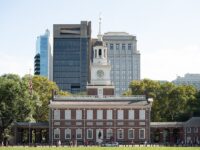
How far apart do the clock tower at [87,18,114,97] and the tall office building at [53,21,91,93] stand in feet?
254

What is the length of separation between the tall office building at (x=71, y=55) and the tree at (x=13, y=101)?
9057 cm

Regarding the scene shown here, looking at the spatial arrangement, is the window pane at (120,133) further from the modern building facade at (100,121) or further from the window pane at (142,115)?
the window pane at (142,115)

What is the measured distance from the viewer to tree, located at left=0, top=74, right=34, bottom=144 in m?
71.8

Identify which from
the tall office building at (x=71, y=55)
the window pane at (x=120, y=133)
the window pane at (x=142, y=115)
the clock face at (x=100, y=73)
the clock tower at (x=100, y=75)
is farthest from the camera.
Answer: the tall office building at (x=71, y=55)

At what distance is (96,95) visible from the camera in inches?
3285

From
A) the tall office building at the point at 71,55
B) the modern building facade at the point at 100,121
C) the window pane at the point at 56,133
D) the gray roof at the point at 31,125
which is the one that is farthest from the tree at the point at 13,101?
the tall office building at the point at 71,55

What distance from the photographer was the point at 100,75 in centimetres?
8569

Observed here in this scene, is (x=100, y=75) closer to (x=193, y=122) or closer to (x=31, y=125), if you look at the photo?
(x=31, y=125)

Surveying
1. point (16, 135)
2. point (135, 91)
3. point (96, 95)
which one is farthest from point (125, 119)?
point (135, 91)

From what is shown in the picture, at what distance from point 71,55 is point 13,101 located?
95.1 m

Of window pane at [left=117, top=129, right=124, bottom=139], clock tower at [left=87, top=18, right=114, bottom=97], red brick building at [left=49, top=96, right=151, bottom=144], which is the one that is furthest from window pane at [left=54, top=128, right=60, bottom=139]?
clock tower at [left=87, top=18, right=114, bottom=97]

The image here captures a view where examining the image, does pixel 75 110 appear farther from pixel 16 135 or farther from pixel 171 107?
pixel 171 107

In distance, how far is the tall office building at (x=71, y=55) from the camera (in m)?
165

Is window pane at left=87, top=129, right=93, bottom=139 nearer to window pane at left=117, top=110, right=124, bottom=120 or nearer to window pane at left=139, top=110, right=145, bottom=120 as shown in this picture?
window pane at left=117, top=110, right=124, bottom=120
